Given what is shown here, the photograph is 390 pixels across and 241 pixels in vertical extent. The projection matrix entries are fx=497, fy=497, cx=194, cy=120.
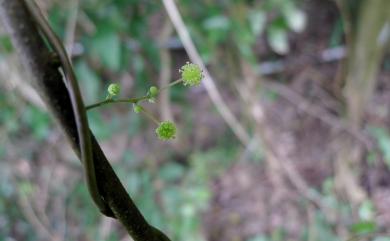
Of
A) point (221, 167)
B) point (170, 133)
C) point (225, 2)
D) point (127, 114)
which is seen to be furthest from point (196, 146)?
point (170, 133)

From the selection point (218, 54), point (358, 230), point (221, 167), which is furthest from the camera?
point (221, 167)

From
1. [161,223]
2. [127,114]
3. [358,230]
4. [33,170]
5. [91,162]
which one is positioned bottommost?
[91,162]

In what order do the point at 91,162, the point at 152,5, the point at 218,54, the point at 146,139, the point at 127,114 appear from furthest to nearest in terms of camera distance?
the point at 146,139 → the point at 127,114 → the point at 218,54 → the point at 152,5 → the point at 91,162

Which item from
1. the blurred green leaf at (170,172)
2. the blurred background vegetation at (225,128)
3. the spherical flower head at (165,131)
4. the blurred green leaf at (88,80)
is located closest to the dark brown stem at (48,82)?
the spherical flower head at (165,131)

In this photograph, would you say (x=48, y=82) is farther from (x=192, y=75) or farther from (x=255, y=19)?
(x=255, y=19)

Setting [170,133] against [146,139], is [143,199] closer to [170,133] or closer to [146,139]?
[146,139]

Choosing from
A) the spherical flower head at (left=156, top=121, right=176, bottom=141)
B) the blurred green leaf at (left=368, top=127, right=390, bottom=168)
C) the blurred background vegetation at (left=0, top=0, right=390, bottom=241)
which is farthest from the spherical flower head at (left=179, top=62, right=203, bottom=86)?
the blurred green leaf at (left=368, top=127, right=390, bottom=168)

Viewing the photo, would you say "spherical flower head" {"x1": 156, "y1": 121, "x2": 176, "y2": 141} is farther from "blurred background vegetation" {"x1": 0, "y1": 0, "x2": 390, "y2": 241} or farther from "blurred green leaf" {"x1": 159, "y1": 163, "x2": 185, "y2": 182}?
"blurred green leaf" {"x1": 159, "y1": 163, "x2": 185, "y2": 182}

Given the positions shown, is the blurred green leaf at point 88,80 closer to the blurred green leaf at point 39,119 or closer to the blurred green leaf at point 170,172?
the blurred green leaf at point 39,119
